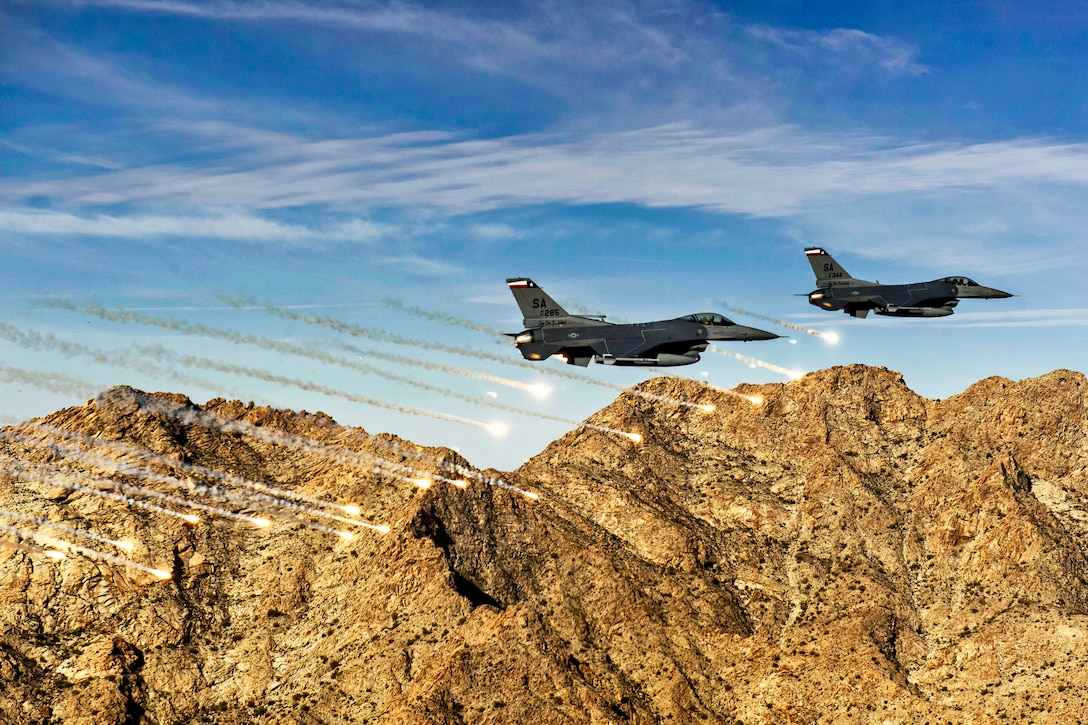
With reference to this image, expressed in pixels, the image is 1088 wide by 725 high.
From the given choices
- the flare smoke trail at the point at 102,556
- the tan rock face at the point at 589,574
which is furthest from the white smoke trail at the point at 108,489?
the flare smoke trail at the point at 102,556

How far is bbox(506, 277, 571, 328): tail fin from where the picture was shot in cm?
12781

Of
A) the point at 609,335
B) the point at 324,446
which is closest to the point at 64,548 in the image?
the point at 324,446

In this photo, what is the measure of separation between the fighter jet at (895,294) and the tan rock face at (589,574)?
4153cm

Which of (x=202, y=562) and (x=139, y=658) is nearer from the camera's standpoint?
(x=139, y=658)

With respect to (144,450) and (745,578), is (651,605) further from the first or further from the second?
(144,450)

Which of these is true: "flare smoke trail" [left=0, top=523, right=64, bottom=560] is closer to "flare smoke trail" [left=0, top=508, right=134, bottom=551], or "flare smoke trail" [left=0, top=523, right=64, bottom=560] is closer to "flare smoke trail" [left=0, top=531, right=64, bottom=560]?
"flare smoke trail" [left=0, top=531, right=64, bottom=560]

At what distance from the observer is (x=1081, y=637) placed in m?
137

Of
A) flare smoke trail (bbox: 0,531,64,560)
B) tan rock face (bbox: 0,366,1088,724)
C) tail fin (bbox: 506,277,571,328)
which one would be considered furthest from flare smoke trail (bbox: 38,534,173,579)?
tail fin (bbox: 506,277,571,328)

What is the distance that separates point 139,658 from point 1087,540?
139824 mm

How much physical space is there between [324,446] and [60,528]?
4553 centimetres

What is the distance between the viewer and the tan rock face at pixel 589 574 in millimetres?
135250

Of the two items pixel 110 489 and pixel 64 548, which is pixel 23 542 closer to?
pixel 64 548

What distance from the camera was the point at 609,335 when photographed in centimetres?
12194

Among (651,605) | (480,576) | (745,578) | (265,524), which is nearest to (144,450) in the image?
(265,524)
